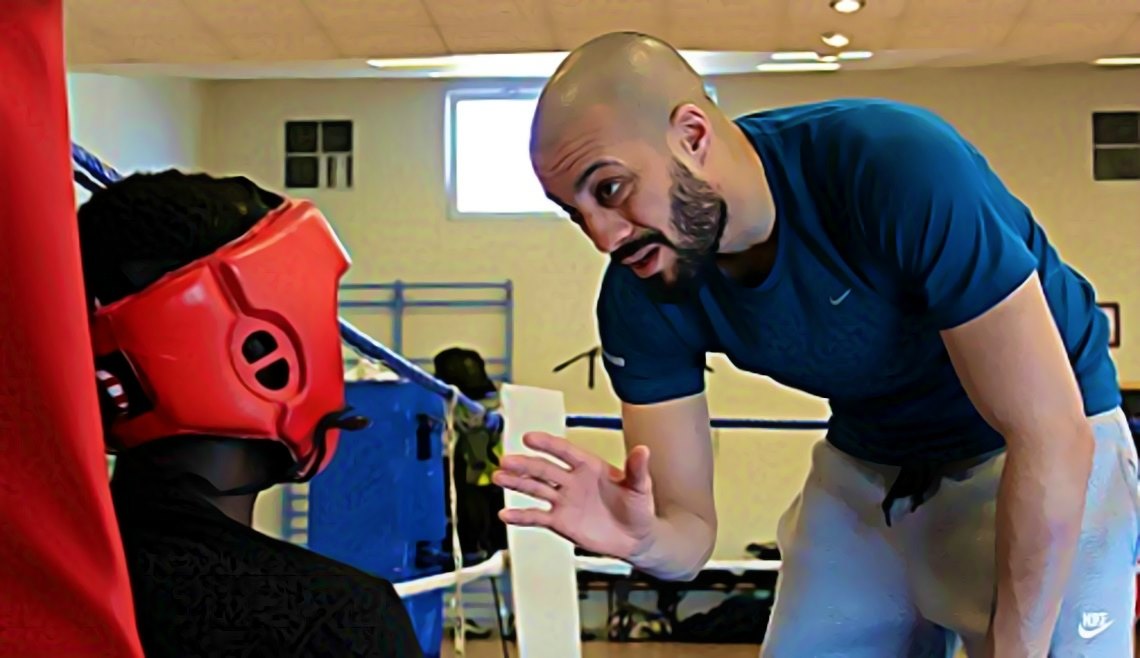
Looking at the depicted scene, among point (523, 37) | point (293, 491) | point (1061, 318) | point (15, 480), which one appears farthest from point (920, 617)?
point (293, 491)

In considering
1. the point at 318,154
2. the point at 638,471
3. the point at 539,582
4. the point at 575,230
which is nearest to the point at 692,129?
the point at 638,471

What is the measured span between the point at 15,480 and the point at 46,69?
186 mm

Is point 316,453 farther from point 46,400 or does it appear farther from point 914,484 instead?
point 914,484

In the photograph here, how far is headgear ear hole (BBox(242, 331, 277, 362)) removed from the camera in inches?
36.3

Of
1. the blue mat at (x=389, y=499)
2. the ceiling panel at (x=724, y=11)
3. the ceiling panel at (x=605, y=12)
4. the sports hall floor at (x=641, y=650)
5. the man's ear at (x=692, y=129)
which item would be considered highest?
the ceiling panel at (x=724, y=11)

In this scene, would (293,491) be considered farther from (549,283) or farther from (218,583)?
(218,583)

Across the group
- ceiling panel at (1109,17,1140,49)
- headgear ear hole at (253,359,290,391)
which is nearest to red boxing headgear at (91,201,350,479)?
headgear ear hole at (253,359,290,391)

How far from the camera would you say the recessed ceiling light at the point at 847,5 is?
468cm

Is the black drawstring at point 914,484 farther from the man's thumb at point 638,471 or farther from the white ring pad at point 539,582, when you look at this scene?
the white ring pad at point 539,582

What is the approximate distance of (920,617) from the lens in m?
1.46

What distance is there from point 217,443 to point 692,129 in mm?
531

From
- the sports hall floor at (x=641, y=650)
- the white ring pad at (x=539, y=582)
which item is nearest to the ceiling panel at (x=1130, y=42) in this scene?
the sports hall floor at (x=641, y=650)

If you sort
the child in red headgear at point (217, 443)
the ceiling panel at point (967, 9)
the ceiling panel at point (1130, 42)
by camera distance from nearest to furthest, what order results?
the child in red headgear at point (217, 443)
the ceiling panel at point (967, 9)
the ceiling panel at point (1130, 42)

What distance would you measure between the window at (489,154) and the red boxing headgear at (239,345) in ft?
19.3
